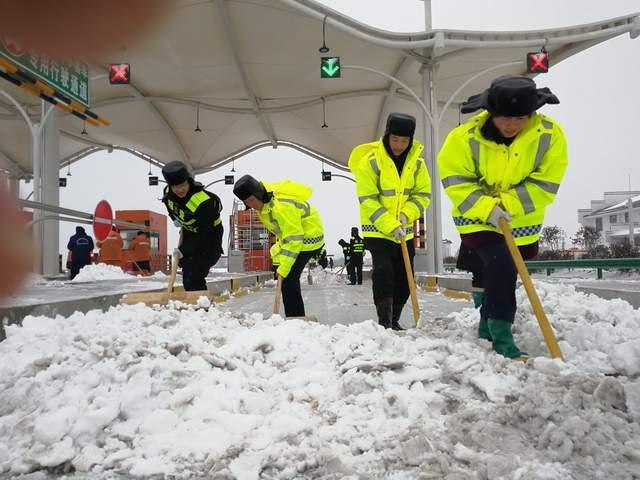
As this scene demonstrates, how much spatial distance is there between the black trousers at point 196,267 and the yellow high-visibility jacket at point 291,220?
3.33 ft

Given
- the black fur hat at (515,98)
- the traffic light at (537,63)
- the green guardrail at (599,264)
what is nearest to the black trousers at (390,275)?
the black fur hat at (515,98)

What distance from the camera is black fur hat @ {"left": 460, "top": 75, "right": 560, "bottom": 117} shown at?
2.59 metres

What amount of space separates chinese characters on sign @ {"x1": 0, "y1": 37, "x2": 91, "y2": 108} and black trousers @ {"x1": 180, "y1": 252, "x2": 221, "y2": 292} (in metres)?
4.59

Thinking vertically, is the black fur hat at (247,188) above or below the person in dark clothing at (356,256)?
above

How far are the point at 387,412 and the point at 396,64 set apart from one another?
1626cm

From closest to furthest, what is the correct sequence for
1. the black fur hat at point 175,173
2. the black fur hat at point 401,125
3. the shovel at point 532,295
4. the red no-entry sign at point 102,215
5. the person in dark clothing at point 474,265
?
the red no-entry sign at point 102,215
the shovel at point 532,295
the person in dark clothing at point 474,265
the black fur hat at point 401,125
the black fur hat at point 175,173

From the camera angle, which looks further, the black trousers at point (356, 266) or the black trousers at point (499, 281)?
the black trousers at point (356, 266)

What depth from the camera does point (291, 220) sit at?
4.55m

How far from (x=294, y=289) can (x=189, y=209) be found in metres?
1.45

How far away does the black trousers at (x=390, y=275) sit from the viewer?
4023 mm

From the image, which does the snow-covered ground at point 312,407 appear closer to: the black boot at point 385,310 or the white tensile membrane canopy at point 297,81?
the black boot at point 385,310

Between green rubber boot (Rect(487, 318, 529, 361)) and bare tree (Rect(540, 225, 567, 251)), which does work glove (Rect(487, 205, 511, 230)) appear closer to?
green rubber boot (Rect(487, 318, 529, 361))

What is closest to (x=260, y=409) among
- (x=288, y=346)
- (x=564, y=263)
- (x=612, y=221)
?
(x=288, y=346)

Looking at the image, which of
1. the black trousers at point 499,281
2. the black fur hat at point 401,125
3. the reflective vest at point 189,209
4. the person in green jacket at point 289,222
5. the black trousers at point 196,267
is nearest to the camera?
the black trousers at point 499,281
